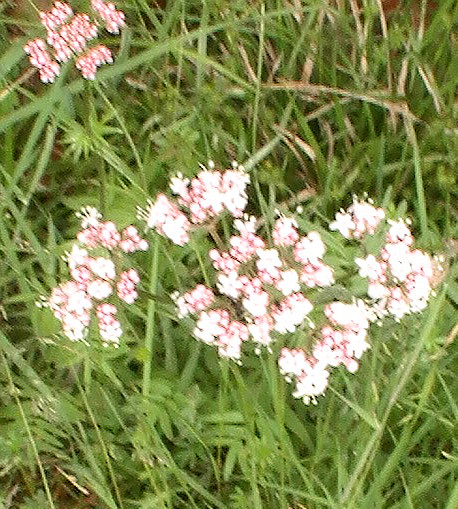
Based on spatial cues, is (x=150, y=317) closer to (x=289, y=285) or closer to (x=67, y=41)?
(x=289, y=285)

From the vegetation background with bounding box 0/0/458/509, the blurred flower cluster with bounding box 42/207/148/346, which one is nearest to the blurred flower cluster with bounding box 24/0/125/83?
the vegetation background with bounding box 0/0/458/509

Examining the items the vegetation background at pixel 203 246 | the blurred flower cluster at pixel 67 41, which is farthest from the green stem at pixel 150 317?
the blurred flower cluster at pixel 67 41

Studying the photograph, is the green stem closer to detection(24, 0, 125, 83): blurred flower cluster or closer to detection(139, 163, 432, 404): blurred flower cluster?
detection(139, 163, 432, 404): blurred flower cluster

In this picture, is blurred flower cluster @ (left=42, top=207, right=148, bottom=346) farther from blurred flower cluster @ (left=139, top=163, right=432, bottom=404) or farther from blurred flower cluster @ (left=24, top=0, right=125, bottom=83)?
blurred flower cluster @ (left=24, top=0, right=125, bottom=83)

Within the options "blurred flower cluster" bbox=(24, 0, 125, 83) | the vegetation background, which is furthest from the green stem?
"blurred flower cluster" bbox=(24, 0, 125, 83)

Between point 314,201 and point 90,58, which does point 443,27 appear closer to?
point 314,201

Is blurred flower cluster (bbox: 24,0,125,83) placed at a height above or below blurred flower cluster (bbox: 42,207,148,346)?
above

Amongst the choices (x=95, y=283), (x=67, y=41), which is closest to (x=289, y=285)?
(x=95, y=283)

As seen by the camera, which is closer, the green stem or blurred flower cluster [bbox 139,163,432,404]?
blurred flower cluster [bbox 139,163,432,404]
